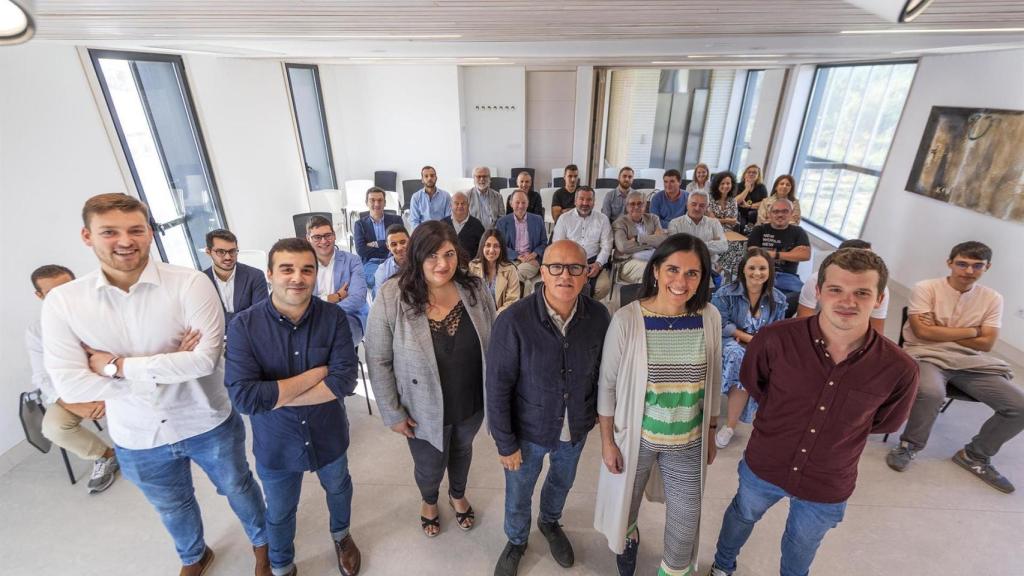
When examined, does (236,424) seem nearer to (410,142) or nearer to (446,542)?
(446,542)

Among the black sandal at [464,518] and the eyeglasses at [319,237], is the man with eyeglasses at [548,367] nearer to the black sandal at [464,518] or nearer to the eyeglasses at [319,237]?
the black sandal at [464,518]

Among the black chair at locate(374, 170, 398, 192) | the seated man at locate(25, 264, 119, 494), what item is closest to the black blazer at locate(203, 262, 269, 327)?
the seated man at locate(25, 264, 119, 494)

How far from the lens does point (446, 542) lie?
2607 mm

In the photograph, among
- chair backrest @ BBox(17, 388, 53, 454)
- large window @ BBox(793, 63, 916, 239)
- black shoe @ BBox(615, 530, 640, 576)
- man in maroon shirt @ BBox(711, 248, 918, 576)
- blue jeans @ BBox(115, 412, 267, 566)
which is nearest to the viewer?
man in maroon shirt @ BBox(711, 248, 918, 576)

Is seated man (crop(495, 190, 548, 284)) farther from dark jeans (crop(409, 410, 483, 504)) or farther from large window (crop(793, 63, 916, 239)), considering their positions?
large window (crop(793, 63, 916, 239))

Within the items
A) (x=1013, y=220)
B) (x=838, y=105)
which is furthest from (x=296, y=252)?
(x=838, y=105)

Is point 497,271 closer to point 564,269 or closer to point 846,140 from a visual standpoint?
point 564,269

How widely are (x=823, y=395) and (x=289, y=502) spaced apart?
7.94 feet

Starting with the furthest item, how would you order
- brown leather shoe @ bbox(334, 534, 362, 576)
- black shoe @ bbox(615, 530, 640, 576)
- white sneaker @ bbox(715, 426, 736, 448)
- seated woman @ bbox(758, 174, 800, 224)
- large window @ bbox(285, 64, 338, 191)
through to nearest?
1. large window @ bbox(285, 64, 338, 191)
2. seated woman @ bbox(758, 174, 800, 224)
3. white sneaker @ bbox(715, 426, 736, 448)
4. brown leather shoe @ bbox(334, 534, 362, 576)
5. black shoe @ bbox(615, 530, 640, 576)

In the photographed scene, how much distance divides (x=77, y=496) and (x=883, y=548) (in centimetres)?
501

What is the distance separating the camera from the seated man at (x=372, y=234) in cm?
477

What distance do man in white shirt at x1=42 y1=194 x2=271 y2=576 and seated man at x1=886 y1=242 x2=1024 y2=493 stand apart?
4289mm

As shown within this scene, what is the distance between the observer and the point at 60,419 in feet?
9.43

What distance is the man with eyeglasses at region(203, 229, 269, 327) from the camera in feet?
10.2
